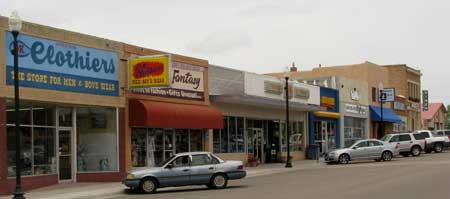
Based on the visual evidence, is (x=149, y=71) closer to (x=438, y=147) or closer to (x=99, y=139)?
(x=99, y=139)

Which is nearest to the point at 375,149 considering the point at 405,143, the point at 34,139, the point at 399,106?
the point at 405,143

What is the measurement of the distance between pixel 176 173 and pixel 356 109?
3439 centimetres

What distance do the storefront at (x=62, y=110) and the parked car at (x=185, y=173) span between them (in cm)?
414

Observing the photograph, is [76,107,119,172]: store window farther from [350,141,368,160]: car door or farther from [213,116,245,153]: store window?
[350,141,368,160]: car door

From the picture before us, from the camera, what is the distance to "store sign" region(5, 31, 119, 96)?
73.5 ft

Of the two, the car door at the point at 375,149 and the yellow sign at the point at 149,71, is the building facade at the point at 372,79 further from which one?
the yellow sign at the point at 149,71

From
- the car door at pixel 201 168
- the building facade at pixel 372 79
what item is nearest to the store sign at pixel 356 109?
the building facade at pixel 372 79

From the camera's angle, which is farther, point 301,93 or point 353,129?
point 353,129

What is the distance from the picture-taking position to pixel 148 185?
70.4ft

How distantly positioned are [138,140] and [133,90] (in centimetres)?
Result: 236

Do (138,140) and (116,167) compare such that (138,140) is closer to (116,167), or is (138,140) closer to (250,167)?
(116,167)

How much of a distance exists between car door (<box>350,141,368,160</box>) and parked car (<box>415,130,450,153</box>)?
37.6 ft

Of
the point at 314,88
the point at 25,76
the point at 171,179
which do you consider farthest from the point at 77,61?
the point at 314,88

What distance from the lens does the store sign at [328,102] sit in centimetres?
4753
